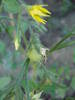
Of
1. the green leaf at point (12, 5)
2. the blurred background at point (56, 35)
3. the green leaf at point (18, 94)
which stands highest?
the green leaf at point (12, 5)

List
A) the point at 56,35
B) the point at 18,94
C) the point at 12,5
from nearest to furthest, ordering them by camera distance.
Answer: the point at 18,94 < the point at 12,5 < the point at 56,35

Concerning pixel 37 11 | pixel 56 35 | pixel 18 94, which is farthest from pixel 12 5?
pixel 56 35

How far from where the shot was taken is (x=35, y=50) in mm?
1202

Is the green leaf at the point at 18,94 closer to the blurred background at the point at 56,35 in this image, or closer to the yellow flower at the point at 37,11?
the yellow flower at the point at 37,11

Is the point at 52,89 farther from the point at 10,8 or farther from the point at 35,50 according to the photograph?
the point at 10,8

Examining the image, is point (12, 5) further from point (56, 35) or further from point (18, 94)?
point (56, 35)

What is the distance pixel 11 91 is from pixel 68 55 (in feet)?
5.72

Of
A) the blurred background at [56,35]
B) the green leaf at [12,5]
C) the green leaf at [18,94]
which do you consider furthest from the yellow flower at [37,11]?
the blurred background at [56,35]

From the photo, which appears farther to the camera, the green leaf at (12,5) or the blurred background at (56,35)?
the blurred background at (56,35)

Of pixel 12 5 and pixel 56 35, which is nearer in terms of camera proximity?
pixel 12 5

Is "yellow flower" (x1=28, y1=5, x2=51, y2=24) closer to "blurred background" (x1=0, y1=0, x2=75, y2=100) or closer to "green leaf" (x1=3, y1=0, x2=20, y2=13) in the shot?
"green leaf" (x1=3, y1=0, x2=20, y2=13)

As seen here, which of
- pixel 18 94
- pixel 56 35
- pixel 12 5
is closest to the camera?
pixel 18 94

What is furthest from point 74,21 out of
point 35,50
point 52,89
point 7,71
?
point 35,50

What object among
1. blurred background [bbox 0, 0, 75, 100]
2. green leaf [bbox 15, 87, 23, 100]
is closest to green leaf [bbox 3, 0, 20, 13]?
green leaf [bbox 15, 87, 23, 100]
